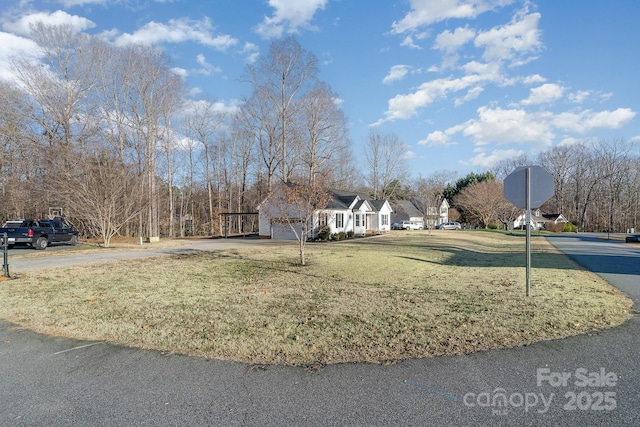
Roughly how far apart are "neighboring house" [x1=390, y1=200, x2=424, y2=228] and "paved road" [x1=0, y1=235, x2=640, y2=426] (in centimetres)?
5507

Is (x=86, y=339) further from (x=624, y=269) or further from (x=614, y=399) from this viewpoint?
(x=624, y=269)

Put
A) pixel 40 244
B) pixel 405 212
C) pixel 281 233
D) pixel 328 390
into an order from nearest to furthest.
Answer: pixel 328 390 < pixel 40 244 < pixel 281 233 < pixel 405 212

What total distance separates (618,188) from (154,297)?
7533 centimetres

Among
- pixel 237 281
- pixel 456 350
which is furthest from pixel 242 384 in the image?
pixel 237 281

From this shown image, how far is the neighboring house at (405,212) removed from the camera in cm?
6045

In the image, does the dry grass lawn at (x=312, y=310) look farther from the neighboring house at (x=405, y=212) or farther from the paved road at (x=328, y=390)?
the neighboring house at (x=405, y=212)

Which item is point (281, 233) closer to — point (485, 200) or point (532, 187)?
point (532, 187)

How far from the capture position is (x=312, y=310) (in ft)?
19.8

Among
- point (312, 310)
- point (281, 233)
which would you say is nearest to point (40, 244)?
point (281, 233)

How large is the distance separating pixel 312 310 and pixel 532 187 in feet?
16.1

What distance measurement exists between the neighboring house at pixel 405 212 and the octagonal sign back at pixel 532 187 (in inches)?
2014

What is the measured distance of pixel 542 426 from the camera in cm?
266

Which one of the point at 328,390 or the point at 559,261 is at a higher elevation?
the point at 328,390

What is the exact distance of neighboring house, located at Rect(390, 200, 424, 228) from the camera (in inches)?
2380
